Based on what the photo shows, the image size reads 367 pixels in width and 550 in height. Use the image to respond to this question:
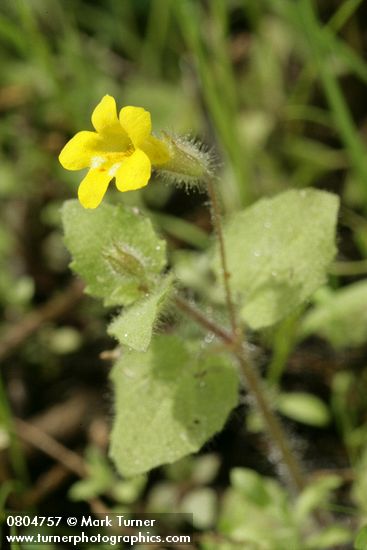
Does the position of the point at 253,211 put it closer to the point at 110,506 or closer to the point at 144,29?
the point at 110,506

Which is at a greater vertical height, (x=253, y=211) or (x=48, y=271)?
(x=253, y=211)

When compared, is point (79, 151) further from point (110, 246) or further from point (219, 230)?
point (219, 230)

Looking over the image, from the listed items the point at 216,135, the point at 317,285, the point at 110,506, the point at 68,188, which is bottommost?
the point at 110,506

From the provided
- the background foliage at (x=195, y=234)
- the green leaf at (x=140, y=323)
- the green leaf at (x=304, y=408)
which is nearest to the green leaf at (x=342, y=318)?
the background foliage at (x=195, y=234)

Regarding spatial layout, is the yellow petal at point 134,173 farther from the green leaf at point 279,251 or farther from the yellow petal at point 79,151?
the green leaf at point 279,251

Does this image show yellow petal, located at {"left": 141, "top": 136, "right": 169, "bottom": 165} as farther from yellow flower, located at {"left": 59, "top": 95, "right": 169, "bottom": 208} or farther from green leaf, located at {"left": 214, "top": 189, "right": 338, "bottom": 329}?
green leaf, located at {"left": 214, "top": 189, "right": 338, "bottom": 329}

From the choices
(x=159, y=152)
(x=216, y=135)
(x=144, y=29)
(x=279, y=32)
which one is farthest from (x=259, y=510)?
(x=144, y=29)
